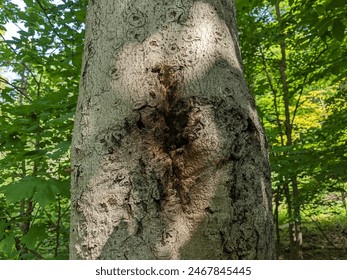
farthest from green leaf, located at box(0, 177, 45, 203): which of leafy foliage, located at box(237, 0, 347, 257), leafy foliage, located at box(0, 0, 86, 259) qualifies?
leafy foliage, located at box(237, 0, 347, 257)

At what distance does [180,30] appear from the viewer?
0.89 meters

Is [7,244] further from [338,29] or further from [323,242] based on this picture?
[323,242]

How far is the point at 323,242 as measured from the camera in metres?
6.32

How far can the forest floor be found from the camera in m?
5.61

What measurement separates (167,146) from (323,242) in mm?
6509

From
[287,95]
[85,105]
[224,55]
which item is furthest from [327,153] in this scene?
[85,105]

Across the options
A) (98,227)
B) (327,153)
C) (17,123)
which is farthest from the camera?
(327,153)

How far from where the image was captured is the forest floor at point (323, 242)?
18.4 ft

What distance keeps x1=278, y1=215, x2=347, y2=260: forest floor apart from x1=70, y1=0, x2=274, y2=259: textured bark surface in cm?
492

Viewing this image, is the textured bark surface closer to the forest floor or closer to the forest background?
the forest background

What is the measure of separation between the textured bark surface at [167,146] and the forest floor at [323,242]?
4.92 metres

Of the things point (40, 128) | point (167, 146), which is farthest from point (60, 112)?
point (167, 146)
